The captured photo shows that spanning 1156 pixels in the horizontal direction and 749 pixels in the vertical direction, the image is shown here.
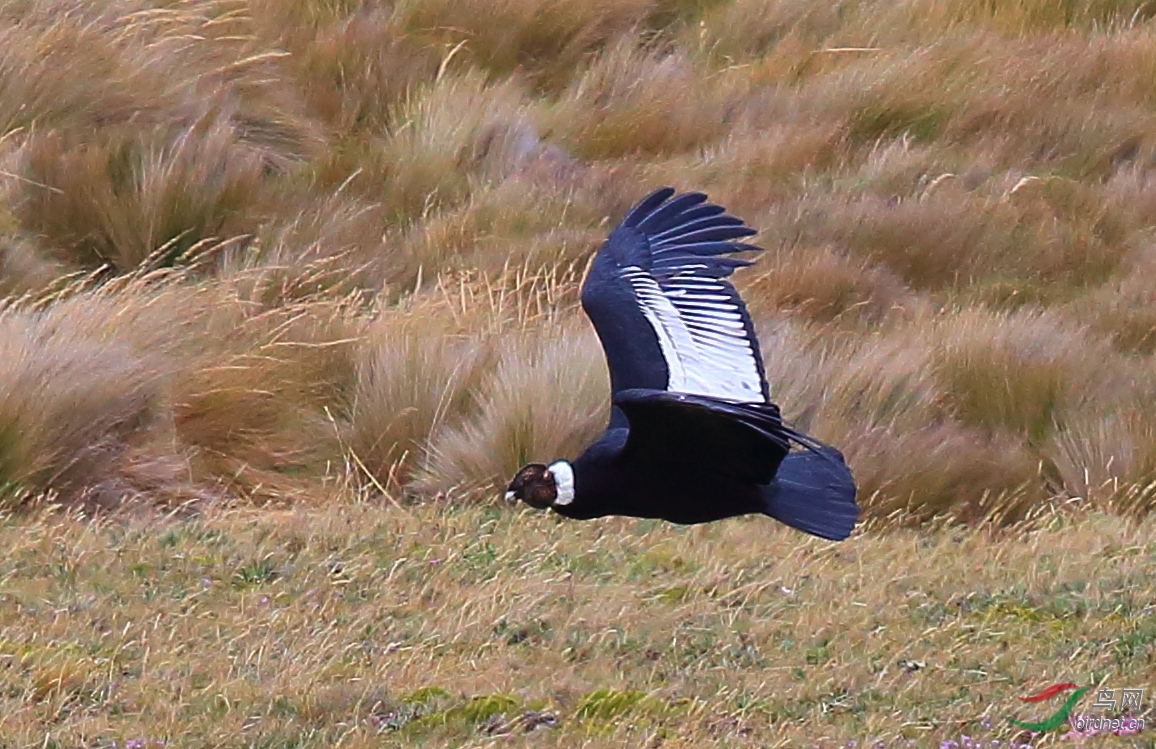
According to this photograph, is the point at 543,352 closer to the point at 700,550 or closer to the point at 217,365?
the point at 217,365

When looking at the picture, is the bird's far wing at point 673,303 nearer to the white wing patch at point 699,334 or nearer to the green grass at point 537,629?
the white wing patch at point 699,334

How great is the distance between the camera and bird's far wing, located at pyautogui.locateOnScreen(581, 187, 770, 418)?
4.77 m

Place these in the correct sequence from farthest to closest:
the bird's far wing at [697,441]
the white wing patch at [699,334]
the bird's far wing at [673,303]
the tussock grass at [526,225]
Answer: the tussock grass at [526,225] → the bird's far wing at [673,303] → the white wing patch at [699,334] → the bird's far wing at [697,441]

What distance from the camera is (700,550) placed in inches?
234

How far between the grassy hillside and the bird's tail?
1.17ft

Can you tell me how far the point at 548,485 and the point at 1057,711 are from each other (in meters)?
1.21

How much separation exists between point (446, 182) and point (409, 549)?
13.8 ft

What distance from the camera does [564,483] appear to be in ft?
15.5

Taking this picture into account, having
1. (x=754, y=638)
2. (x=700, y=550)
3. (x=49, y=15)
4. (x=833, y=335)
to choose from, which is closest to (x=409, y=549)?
(x=700, y=550)

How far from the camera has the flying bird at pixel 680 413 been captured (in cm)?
454

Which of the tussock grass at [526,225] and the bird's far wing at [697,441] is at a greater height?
the bird's far wing at [697,441]

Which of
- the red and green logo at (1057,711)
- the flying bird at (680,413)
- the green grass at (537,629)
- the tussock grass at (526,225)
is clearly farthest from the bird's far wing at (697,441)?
the tussock grass at (526,225)

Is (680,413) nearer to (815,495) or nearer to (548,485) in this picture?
(548,485)

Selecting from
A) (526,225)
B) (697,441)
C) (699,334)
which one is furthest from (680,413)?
(526,225)
